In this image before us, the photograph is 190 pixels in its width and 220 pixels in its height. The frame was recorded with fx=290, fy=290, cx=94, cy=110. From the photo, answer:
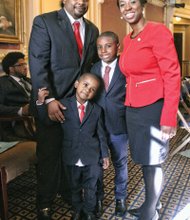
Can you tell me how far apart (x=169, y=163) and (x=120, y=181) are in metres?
1.48

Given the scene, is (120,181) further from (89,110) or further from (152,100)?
(152,100)

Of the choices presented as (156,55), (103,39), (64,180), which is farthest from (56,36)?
(64,180)

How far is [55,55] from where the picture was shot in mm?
1831

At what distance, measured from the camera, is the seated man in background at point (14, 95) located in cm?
278

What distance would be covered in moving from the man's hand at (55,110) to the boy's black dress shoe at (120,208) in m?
0.86

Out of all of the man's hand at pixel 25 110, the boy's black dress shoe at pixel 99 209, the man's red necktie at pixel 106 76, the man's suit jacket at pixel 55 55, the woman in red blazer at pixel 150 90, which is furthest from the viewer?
the man's hand at pixel 25 110

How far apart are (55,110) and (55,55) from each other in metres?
0.35

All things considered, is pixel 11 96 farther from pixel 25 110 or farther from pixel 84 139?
pixel 84 139

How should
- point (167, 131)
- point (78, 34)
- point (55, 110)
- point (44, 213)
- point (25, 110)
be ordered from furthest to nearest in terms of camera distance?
1. point (25, 110)
2. point (44, 213)
3. point (78, 34)
4. point (55, 110)
5. point (167, 131)

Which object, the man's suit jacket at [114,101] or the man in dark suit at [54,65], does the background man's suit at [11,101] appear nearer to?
the man in dark suit at [54,65]

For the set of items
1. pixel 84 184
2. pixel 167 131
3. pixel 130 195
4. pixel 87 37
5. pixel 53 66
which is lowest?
pixel 130 195

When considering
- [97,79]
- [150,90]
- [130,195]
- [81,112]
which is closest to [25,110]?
[81,112]

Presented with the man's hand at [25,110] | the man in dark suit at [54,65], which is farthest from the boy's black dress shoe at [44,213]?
the man's hand at [25,110]

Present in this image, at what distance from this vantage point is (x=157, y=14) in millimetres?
7727
